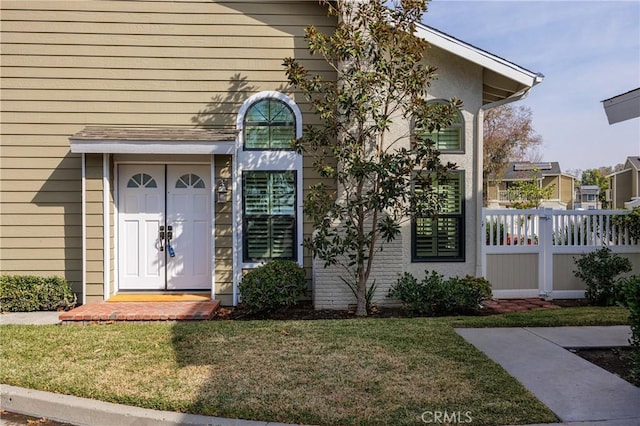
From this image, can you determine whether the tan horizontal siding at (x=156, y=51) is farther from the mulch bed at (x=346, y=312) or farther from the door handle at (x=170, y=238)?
the mulch bed at (x=346, y=312)

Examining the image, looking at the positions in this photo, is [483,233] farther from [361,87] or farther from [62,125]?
[62,125]

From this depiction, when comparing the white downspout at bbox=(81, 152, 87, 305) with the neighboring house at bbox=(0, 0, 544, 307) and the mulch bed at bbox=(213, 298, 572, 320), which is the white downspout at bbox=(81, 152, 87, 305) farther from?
the mulch bed at bbox=(213, 298, 572, 320)

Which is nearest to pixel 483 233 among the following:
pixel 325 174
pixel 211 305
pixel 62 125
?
pixel 325 174

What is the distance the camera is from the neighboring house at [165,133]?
7199 millimetres

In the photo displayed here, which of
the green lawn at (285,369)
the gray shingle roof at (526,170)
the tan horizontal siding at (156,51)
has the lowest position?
the green lawn at (285,369)

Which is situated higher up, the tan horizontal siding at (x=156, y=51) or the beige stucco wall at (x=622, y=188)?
the tan horizontal siding at (x=156, y=51)

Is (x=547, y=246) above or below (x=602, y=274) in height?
above

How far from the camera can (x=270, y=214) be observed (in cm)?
741

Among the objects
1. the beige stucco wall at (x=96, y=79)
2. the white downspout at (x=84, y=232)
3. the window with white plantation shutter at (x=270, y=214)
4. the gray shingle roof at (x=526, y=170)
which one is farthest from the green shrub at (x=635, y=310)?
the gray shingle roof at (x=526, y=170)

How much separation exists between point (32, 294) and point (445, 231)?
266 inches

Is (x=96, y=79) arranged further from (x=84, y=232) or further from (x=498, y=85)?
(x=498, y=85)

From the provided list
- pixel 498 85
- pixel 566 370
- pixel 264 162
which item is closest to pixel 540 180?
pixel 498 85
